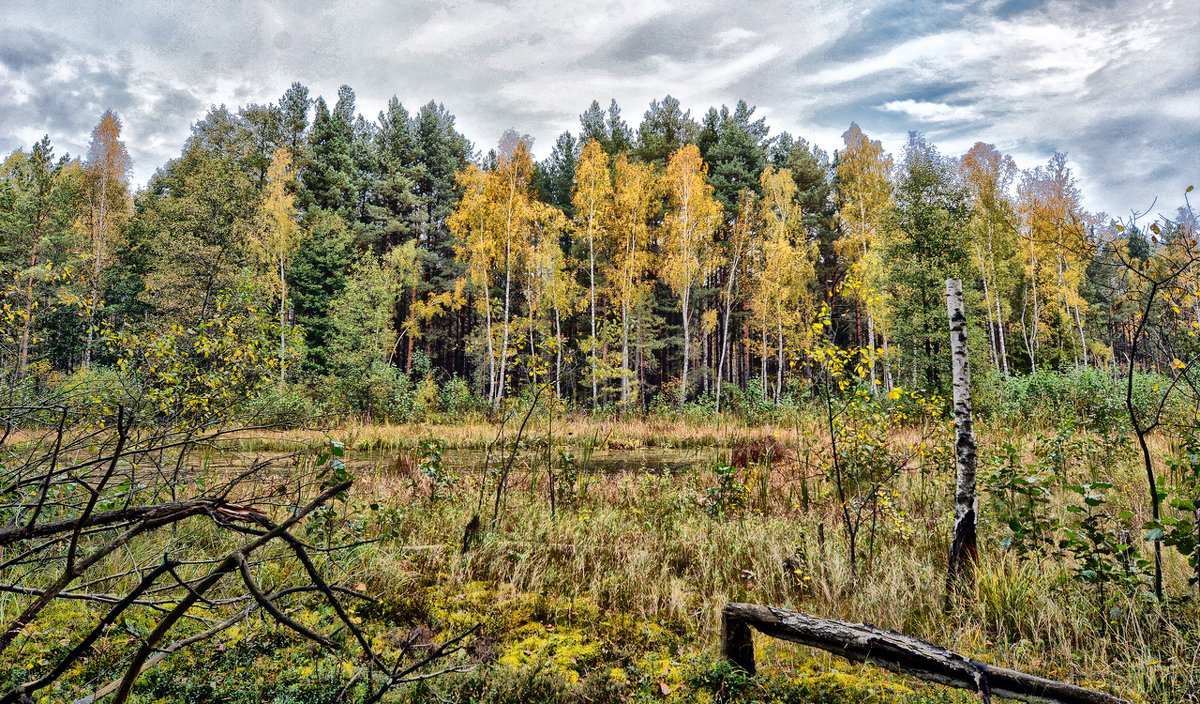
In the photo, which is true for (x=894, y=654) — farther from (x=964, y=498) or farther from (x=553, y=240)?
(x=553, y=240)

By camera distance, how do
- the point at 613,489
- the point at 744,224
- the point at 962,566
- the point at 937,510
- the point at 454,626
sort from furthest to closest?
1. the point at 744,224
2. the point at 613,489
3. the point at 937,510
4. the point at 962,566
5. the point at 454,626

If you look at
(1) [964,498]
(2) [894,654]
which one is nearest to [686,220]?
(1) [964,498]

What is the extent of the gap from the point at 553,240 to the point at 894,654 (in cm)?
1873

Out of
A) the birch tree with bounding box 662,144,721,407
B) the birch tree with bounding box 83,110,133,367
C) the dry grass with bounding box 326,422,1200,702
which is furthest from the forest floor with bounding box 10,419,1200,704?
the birch tree with bounding box 83,110,133,367

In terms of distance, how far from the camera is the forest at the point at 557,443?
93.3 inches

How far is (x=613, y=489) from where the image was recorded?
6.52 m

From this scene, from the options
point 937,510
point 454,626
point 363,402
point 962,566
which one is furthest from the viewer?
point 363,402

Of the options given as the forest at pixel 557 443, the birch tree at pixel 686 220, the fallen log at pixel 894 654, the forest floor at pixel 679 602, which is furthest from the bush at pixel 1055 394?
the fallen log at pixel 894 654

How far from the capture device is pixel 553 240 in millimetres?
19734

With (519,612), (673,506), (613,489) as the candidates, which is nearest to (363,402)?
(613,489)

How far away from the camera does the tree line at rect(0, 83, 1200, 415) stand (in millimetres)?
16141

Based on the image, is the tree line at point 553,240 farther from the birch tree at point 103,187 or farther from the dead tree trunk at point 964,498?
the dead tree trunk at point 964,498

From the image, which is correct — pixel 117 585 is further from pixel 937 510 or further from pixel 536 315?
pixel 536 315

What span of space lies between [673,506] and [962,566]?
2.79 m
